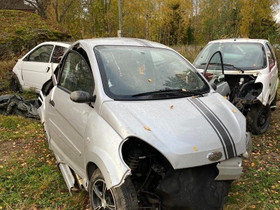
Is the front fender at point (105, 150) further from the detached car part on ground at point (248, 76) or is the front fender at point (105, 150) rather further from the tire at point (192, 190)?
the detached car part on ground at point (248, 76)

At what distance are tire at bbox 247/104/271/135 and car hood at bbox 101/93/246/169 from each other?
2.46 metres

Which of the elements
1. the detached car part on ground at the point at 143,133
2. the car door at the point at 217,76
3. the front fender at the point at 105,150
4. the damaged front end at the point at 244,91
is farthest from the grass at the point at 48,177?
the car door at the point at 217,76

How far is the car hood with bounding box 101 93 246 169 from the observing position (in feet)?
7.88

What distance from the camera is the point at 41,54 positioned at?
7711mm

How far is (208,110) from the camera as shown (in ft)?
9.67

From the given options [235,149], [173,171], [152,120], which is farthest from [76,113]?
[235,149]

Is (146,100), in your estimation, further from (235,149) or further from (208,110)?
(235,149)

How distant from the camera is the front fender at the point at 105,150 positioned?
2334mm

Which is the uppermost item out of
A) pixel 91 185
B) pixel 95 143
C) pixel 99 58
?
pixel 99 58

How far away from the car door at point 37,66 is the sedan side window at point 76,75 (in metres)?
3.71

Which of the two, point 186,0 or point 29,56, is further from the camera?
point 186,0

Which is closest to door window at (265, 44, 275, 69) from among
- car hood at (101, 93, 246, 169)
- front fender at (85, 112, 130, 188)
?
car hood at (101, 93, 246, 169)

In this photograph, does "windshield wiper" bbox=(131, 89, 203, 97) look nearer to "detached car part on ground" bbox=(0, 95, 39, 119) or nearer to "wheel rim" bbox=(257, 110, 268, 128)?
"wheel rim" bbox=(257, 110, 268, 128)

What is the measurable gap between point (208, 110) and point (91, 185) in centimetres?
135
